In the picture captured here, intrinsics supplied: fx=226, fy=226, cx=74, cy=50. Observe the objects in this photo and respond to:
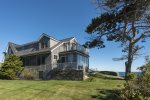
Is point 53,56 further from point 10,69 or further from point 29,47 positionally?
point 29,47

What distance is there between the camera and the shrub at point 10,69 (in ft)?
123

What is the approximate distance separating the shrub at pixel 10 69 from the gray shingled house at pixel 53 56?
3.80 m

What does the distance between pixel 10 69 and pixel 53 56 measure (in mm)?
8038

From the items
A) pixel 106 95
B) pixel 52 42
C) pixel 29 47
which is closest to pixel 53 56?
pixel 52 42

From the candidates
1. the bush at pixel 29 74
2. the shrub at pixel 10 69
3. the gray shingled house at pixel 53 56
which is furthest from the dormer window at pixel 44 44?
the shrub at pixel 10 69

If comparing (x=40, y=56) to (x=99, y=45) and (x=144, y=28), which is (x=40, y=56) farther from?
(x=144, y=28)

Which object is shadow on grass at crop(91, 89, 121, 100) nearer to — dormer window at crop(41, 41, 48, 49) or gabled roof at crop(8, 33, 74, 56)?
gabled roof at crop(8, 33, 74, 56)

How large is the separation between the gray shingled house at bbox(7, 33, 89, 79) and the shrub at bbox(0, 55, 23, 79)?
380cm

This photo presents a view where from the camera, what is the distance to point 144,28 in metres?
32.2

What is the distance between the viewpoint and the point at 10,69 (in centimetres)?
3841

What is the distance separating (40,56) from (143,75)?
3024 centimetres

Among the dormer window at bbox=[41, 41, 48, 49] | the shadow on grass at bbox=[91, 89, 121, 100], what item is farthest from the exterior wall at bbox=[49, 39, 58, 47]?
the shadow on grass at bbox=[91, 89, 121, 100]

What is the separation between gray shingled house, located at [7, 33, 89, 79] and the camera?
39.9 metres

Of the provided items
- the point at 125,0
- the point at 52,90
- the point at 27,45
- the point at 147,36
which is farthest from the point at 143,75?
the point at 27,45
